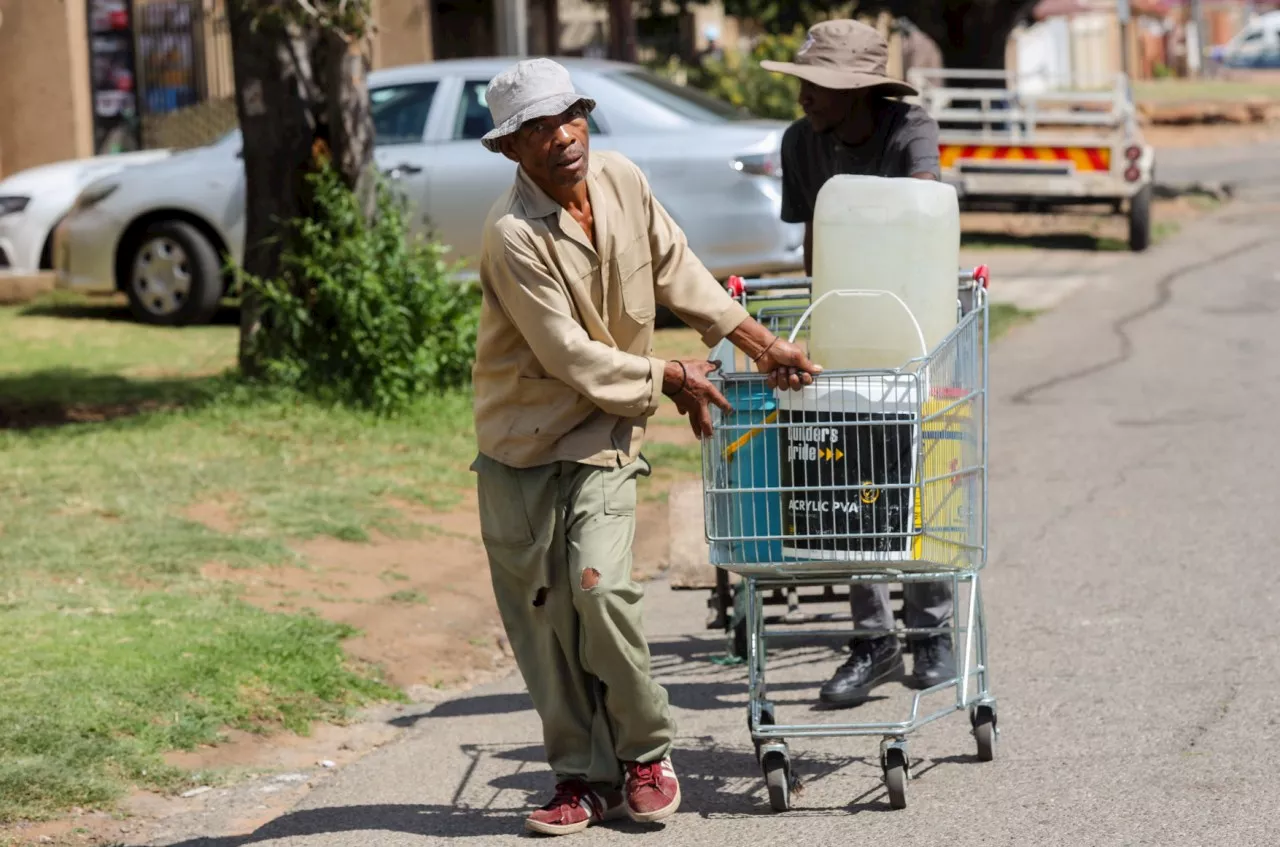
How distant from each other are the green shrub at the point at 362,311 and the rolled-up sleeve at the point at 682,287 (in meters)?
5.59

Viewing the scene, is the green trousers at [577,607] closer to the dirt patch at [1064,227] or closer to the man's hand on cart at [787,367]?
the man's hand on cart at [787,367]

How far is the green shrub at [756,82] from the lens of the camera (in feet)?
69.6

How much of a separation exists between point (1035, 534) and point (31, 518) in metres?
4.42

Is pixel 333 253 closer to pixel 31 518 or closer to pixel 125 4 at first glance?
pixel 31 518

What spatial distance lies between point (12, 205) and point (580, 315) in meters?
12.7

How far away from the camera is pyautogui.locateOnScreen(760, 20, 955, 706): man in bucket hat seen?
563 cm

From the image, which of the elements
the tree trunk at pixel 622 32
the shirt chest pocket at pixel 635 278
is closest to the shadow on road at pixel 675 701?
the shirt chest pocket at pixel 635 278

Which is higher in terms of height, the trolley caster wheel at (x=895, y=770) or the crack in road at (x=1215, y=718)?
the trolley caster wheel at (x=895, y=770)

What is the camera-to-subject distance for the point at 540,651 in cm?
482

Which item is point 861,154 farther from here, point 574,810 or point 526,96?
point 574,810

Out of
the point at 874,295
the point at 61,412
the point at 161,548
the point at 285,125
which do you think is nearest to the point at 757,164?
the point at 285,125

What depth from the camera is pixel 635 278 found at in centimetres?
473

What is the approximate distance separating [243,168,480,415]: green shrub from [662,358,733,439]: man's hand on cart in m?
5.74

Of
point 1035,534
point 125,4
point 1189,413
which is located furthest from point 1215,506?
point 125,4
